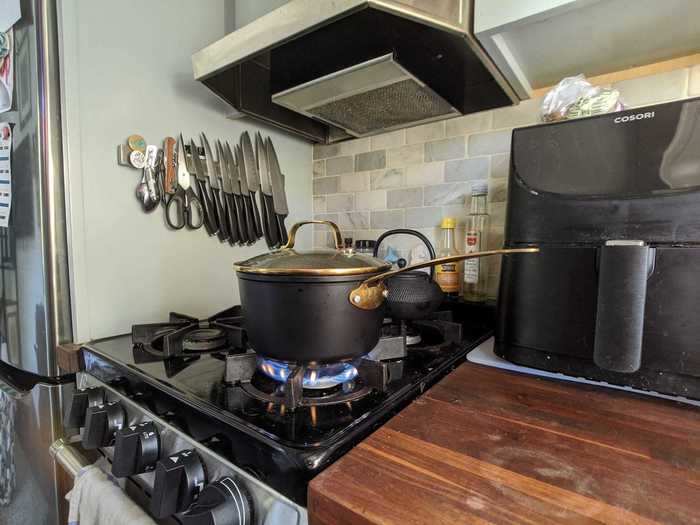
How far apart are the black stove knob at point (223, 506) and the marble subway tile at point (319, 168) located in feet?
3.59

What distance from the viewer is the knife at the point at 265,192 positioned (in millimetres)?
1146

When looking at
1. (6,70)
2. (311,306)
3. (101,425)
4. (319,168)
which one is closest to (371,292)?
(311,306)

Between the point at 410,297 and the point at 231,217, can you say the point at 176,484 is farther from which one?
the point at 231,217

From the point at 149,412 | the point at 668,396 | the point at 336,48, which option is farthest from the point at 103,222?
the point at 668,396

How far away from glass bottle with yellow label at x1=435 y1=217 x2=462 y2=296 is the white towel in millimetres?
783

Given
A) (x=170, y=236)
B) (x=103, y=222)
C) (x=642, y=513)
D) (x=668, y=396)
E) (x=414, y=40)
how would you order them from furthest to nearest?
(x=170, y=236) < (x=103, y=222) < (x=414, y=40) < (x=668, y=396) < (x=642, y=513)

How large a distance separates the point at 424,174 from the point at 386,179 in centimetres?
13

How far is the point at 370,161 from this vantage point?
1188 mm

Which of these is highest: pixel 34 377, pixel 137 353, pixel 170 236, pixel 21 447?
pixel 170 236

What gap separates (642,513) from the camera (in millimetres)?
281

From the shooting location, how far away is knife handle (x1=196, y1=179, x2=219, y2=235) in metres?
0.99

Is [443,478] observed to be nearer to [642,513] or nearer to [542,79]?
[642,513]

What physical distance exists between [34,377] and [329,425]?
858 millimetres

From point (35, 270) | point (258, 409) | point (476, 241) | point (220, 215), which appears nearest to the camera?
point (258, 409)
